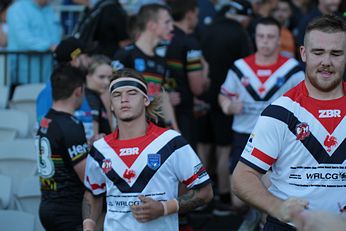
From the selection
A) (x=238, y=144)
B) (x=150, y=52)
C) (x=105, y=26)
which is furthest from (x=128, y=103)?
(x=105, y=26)

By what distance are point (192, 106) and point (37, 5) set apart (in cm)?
241

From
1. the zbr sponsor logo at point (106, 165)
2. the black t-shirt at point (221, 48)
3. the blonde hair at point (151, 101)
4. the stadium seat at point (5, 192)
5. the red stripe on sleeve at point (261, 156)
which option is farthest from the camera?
the black t-shirt at point (221, 48)

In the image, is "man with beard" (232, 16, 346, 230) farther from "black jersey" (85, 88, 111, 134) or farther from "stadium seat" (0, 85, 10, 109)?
"stadium seat" (0, 85, 10, 109)

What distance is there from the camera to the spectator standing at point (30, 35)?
1045 centimetres

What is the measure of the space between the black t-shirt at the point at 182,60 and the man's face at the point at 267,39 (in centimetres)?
103

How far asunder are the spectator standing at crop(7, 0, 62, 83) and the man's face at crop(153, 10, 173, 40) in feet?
7.64

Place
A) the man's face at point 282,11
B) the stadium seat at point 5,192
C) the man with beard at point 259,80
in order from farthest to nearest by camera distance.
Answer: the man's face at point 282,11 < the man with beard at point 259,80 < the stadium seat at point 5,192

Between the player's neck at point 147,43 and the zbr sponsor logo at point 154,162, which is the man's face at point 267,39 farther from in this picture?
the zbr sponsor logo at point 154,162

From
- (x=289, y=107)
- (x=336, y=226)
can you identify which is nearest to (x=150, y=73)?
(x=289, y=107)

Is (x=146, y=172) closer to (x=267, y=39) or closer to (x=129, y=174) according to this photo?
(x=129, y=174)

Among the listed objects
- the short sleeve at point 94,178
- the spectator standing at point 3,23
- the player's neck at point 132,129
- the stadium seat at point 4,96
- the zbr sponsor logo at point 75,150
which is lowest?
the stadium seat at point 4,96

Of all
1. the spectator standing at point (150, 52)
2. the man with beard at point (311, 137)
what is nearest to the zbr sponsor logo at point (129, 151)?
the man with beard at point (311, 137)

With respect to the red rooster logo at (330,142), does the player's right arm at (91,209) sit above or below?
below

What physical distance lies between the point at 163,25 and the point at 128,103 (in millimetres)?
2903
